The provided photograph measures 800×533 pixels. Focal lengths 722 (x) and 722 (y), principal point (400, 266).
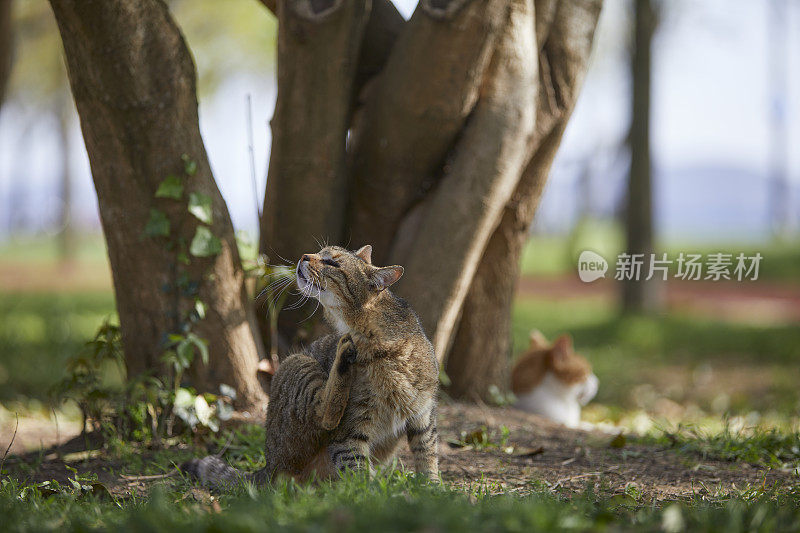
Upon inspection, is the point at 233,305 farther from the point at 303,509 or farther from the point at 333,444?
the point at 303,509

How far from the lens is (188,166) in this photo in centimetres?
387

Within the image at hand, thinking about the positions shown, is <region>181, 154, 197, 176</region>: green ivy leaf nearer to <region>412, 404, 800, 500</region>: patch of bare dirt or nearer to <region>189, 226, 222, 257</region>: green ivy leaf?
<region>189, 226, 222, 257</region>: green ivy leaf

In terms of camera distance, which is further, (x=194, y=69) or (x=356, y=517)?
(x=194, y=69)

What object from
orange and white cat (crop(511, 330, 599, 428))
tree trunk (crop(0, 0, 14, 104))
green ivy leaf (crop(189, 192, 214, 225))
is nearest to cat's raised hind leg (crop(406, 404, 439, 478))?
green ivy leaf (crop(189, 192, 214, 225))

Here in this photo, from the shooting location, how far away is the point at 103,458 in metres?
3.82

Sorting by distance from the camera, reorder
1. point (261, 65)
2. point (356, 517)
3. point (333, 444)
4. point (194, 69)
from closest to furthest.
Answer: point (356, 517) < point (333, 444) < point (194, 69) < point (261, 65)

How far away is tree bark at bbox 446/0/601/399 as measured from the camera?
4.74 metres

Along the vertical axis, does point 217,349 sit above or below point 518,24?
below

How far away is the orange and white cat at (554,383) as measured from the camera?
17.3ft

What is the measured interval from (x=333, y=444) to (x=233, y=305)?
1.36 meters

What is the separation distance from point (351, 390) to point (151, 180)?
5.71 feet

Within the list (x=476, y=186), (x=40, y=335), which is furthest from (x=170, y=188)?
(x=40, y=335)

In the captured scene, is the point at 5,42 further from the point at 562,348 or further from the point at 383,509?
the point at 383,509

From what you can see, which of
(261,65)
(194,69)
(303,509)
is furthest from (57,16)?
(261,65)
